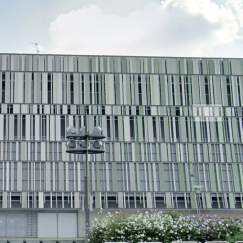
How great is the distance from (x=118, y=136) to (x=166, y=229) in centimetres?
3219

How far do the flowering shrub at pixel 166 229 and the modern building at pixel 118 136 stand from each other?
28.8 meters

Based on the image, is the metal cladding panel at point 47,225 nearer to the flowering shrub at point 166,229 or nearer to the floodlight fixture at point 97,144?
the flowering shrub at point 166,229

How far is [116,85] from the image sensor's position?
5744 centimetres

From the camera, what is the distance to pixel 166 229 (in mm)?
24484

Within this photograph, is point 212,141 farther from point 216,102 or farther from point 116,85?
point 116,85

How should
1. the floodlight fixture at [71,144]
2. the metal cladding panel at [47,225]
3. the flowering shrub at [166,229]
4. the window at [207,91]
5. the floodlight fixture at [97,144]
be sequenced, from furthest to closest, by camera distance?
the window at [207,91]
the metal cladding panel at [47,225]
the flowering shrub at [166,229]
the floodlight fixture at [97,144]
the floodlight fixture at [71,144]

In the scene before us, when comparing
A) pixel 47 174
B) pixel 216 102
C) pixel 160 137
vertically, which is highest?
pixel 216 102

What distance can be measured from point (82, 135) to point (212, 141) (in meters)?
36.3

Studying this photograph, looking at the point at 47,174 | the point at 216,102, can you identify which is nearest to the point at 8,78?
the point at 47,174

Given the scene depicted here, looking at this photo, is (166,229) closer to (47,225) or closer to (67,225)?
(67,225)

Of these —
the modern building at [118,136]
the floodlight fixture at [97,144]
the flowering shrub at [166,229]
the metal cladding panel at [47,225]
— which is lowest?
the flowering shrub at [166,229]

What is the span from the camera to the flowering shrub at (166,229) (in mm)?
24250

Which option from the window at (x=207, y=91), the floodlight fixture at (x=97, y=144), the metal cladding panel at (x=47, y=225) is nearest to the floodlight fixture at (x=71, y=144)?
the floodlight fixture at (x=97, y=144)

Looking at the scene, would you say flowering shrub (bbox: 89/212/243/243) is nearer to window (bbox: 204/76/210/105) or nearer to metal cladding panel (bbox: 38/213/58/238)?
metal cladding panel (bbox: 38/213/58/238)
